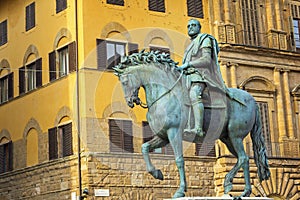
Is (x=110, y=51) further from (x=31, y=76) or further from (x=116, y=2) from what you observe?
(x=31, y=76)

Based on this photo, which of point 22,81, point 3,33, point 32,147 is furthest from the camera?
point 3,33

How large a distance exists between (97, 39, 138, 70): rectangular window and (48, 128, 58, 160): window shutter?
315cm

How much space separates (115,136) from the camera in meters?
25.0

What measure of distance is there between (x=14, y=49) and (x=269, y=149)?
456 inches

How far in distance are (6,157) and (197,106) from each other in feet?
63.9

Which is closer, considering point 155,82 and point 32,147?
point 155,82

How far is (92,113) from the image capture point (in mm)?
24719

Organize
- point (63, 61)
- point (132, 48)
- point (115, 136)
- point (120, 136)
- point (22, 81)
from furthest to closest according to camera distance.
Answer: point (22, 81), point (63, 61), point (132, 48), point (120, 136), point (115, 136)

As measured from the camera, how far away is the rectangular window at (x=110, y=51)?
83.3 ft

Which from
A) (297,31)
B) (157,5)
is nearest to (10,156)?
(157,5)

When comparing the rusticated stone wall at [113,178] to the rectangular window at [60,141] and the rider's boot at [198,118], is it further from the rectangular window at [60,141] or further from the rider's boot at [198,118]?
the rider's boot at [198,118]

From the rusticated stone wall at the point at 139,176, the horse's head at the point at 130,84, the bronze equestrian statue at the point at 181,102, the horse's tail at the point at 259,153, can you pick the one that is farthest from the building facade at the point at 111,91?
the horse's head at the point at 130,84

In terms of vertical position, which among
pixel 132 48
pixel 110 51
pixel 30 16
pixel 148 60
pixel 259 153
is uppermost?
pixel 30 16

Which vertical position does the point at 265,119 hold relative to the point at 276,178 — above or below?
above
